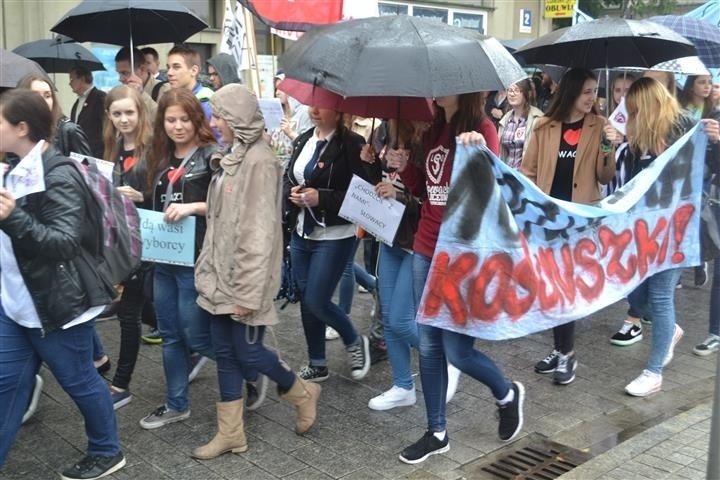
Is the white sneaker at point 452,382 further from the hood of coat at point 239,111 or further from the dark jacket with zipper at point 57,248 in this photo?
the dark jacket with zipper at point 57,248

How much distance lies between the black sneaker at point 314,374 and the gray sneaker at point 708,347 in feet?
9.02

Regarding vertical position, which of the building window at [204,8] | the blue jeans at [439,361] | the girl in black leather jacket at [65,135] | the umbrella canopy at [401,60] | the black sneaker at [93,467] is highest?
the building window at [204,8]

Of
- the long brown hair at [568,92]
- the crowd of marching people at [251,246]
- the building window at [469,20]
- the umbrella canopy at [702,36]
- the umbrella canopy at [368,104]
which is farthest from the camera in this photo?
the building window at [469,20]

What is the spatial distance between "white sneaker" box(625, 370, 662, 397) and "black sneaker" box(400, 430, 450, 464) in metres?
1.52

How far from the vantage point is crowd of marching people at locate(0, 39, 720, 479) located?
3451mm

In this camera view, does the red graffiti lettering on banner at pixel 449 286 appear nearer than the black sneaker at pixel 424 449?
Yes

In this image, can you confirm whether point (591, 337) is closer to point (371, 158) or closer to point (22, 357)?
point (371, 158)

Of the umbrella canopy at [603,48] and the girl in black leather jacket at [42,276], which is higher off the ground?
the umbrella canopy at [603,48]

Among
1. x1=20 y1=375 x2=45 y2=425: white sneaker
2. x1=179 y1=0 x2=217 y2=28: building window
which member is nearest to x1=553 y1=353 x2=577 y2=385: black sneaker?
x1=20 y1=375 x2=45 y2=425: white sneaker

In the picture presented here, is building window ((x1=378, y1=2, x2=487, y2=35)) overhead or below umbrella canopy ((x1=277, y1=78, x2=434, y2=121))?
overhead

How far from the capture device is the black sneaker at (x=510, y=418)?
429 cm

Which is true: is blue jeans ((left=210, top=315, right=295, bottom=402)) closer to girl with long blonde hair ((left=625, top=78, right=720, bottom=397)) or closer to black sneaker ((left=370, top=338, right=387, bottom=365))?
black sneaker ((left=370, top=338, right=387, bottom=365))

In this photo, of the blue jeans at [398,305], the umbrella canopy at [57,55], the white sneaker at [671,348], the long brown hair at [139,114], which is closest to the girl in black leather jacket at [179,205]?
the long brown hair at [139,114]

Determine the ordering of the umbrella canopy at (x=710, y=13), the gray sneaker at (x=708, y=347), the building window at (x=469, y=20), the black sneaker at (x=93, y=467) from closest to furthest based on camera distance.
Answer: the black sneaker at (x=93, y=467) < the gray sneaker at (x=708, y=347) < the umbrella canopy at (x=710, y=13) < the building window at (x=469, y=20)
